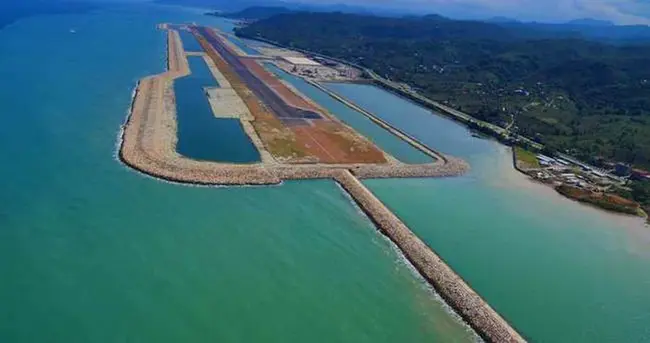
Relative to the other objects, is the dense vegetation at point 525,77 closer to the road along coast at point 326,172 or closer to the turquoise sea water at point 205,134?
the road along coast at point 326,172

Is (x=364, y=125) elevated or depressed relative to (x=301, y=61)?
depressed

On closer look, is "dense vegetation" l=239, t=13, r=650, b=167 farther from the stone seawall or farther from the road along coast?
the stone seawall

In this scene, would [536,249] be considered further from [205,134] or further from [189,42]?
[189,42]

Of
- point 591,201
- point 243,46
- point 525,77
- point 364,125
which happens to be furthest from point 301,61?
point 591,201

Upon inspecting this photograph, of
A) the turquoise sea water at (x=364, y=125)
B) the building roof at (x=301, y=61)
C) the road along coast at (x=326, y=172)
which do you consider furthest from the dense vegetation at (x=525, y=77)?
the road along coast at (x=326, y=172)

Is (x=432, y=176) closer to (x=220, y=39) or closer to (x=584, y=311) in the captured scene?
(x=584, y=311)
